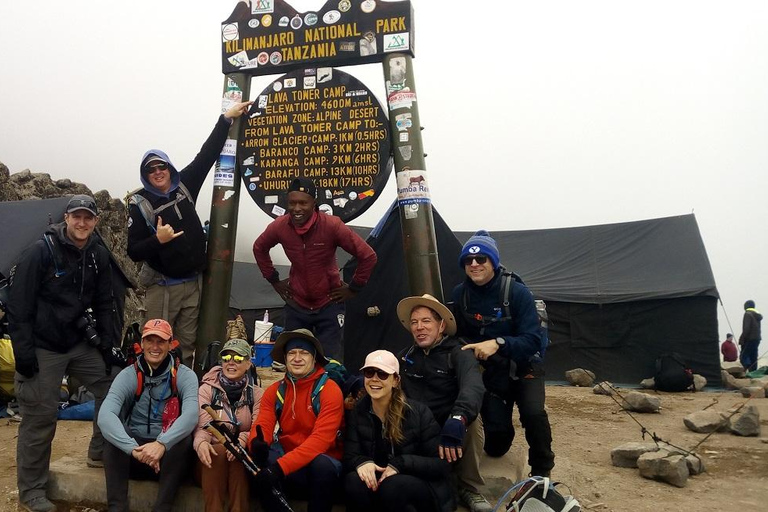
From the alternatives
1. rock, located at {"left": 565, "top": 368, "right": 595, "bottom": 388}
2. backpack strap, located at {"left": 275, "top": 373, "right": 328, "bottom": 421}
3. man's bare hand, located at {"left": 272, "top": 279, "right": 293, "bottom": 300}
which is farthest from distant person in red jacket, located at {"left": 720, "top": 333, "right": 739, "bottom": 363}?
backpack strap, located at {"left": 275, "top": 373, "right": 328, "bottom": 421}

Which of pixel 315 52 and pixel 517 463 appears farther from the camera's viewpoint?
pixel 315 52

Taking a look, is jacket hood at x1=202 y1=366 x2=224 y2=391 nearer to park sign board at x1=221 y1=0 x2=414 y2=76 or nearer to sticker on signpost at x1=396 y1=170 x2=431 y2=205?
sticker on signpost at x1=396 y1=170 x2=431 y2=205

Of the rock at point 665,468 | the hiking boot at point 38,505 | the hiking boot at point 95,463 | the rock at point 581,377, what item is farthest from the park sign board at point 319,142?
the rock at point 581,377

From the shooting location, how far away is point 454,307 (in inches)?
164

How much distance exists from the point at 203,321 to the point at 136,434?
4.35ft

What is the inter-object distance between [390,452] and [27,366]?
247cm

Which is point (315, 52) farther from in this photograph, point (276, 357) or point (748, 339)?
point (748, 339)

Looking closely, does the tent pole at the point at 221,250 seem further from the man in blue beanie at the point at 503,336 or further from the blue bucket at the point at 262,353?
the blue bucket at the point at 262,353

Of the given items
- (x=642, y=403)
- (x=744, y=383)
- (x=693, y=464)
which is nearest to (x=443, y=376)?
(x=693, y=464)

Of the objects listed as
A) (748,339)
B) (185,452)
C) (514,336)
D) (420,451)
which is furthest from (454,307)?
(748,339)

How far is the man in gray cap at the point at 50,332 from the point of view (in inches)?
152

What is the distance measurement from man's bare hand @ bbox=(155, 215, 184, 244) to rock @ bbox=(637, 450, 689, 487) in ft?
15.5

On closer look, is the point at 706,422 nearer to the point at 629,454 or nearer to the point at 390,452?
the point at 629,454

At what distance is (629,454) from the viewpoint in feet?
19.1
